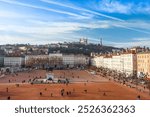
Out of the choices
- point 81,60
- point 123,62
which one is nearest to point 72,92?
point 123,62

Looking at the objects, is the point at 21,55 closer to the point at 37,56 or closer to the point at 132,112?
the point at 37,56

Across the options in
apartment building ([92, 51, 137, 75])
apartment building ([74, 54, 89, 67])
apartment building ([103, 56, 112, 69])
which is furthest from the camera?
apartment building ([74, 54, 89, 67])

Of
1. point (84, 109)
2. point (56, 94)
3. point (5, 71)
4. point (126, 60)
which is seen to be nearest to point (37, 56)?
point (5, 71)

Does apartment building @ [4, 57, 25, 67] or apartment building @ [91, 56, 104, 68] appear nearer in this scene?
apartment building @ [91, 56, 104, 68]

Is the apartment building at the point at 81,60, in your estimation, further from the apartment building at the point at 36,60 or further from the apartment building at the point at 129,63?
the apartment building at the point at 129,63

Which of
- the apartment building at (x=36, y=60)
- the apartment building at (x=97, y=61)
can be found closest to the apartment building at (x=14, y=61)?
the apartment building at (x=36, y=60)

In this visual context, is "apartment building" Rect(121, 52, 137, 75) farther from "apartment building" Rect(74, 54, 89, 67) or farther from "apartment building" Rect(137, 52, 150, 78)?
"apartment building" Rect(74, 54, 89, 67)

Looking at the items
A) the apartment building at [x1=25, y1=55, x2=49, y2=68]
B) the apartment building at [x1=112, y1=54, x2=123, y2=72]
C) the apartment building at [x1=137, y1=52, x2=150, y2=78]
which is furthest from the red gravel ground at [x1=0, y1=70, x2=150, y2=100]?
the apartment building at [x1=25, y1=55, x2=49, y2=68]

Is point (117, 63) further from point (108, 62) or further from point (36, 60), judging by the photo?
point (36, 60)
